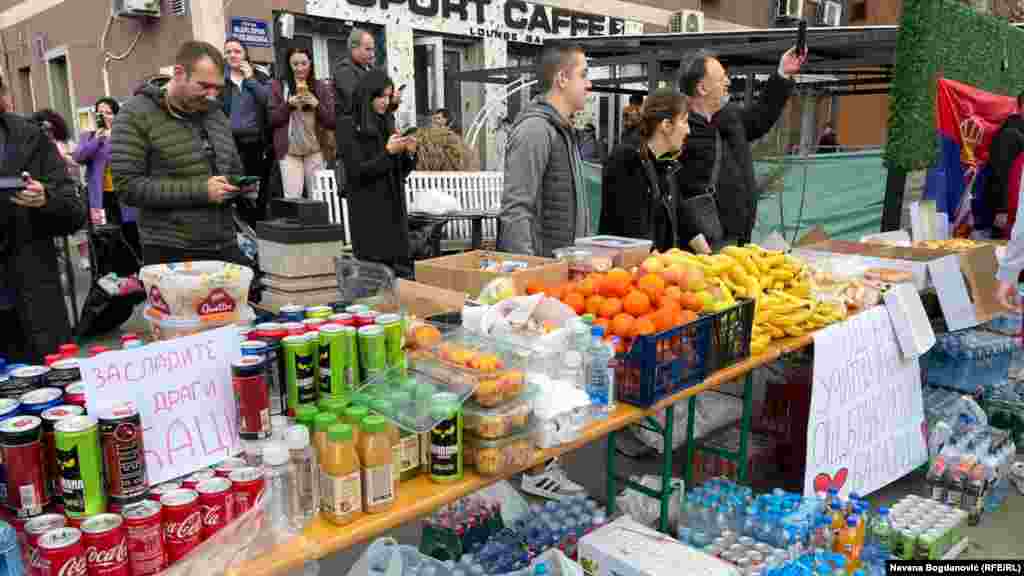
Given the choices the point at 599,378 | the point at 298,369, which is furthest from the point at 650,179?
the point at 298,369

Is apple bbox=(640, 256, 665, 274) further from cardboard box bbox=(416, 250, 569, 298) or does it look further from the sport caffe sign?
the sport caffe sign

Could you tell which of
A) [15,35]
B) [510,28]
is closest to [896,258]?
[510,28]

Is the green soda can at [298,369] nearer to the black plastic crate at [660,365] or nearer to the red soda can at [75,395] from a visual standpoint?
the red soda can at [75,395]

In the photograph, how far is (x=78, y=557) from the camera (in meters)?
1.11

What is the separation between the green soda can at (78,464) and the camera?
118 cm

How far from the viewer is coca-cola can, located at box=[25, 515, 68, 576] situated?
1134 mm

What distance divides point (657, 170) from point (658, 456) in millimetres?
1541

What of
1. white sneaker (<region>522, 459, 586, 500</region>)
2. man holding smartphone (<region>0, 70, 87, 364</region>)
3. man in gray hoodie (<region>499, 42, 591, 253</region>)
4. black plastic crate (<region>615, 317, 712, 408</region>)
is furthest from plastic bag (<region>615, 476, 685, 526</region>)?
man holding smartphone (<region>0, 70, 87, 364</region>)

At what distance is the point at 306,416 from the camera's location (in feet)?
4.74

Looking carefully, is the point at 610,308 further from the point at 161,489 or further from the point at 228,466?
the point at 161,489

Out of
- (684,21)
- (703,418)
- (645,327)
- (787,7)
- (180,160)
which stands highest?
(787,7)

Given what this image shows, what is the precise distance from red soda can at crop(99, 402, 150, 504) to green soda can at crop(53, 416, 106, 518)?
0.02m

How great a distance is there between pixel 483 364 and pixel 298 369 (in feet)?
1.45

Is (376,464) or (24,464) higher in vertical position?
(24,464)
